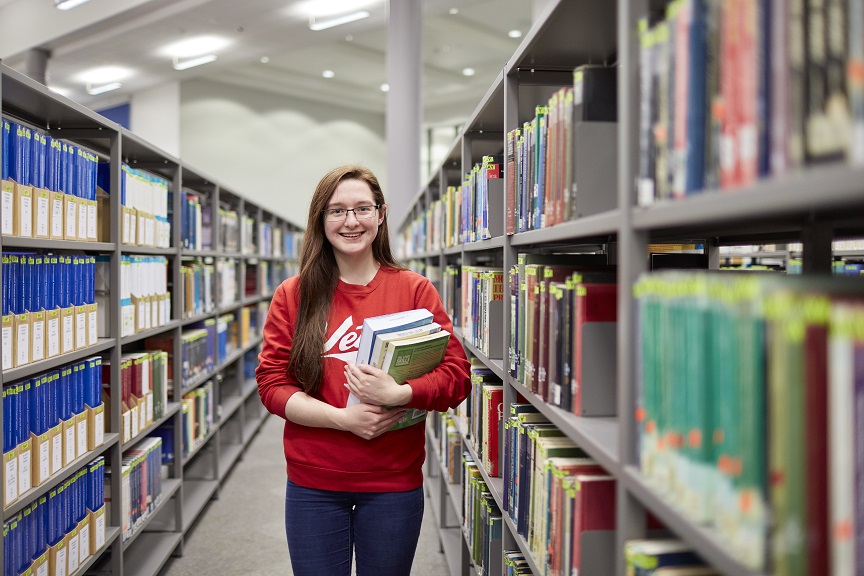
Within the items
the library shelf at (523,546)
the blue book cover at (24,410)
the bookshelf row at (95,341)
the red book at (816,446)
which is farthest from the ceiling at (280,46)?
the red book at (816,446)

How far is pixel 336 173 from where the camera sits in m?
1.83

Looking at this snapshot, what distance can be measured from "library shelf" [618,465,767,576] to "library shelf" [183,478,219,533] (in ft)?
10.4

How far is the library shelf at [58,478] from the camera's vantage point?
70.7 inches

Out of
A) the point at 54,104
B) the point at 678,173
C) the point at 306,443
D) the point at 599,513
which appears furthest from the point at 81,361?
the point at 678,173

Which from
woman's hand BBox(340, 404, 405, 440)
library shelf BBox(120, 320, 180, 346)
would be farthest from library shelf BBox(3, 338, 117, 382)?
woman's hand BBox(340, 404, 405, 440)

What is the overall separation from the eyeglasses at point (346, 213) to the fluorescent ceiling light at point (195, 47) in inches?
295

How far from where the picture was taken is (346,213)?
182 centimetres

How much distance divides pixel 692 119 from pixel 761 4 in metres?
0.15

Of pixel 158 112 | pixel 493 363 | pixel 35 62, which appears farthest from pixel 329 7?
pixel 493 363

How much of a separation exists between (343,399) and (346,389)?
3 cm

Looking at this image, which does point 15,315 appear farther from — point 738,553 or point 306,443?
point 738,553

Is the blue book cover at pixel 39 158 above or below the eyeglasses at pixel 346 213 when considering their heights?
above

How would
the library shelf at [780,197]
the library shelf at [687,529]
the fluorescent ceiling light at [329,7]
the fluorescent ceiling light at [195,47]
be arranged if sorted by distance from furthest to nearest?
the fluorescent ceiling light at [195,47] < the fluorescent ceiling light at [329,7] < the library shelf at [687,529] < the library shelf at [780,197]

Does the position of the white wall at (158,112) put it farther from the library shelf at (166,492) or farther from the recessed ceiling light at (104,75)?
the library shelf at (166,492)
